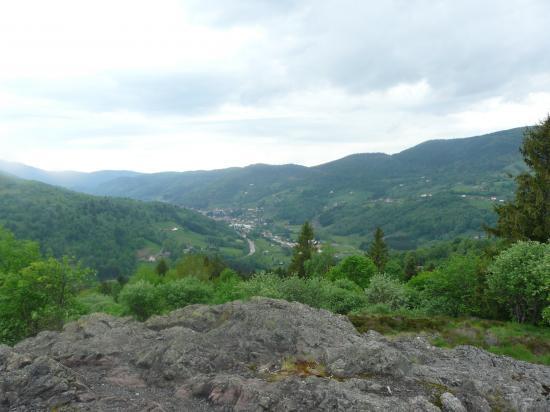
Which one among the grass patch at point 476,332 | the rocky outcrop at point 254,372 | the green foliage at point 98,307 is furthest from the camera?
the green foliage at point 98,307

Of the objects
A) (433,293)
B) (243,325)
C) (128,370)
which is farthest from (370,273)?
(128,370)

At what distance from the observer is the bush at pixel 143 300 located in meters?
44.5

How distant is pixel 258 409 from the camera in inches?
557

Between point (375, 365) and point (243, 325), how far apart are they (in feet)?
27.4

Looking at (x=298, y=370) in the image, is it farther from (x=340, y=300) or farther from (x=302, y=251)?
(x=302, y=251)

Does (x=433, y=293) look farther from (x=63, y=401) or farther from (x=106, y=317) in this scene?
(x=63, y=401)

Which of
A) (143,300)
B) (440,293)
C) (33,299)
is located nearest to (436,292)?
(440,293)

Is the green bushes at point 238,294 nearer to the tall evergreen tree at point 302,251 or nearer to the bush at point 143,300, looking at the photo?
the bush at point 143,300

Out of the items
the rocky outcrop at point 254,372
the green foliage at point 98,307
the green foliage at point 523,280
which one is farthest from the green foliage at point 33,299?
the green foliage at point 523,280

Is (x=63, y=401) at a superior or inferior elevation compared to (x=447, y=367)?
superior

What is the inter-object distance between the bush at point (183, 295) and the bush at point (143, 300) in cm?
78

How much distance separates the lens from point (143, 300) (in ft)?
146

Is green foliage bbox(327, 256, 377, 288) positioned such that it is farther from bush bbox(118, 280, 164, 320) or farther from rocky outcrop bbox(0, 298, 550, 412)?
rocky outcrop bbox(0, 298, 550, 412)

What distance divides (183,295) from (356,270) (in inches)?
1583
